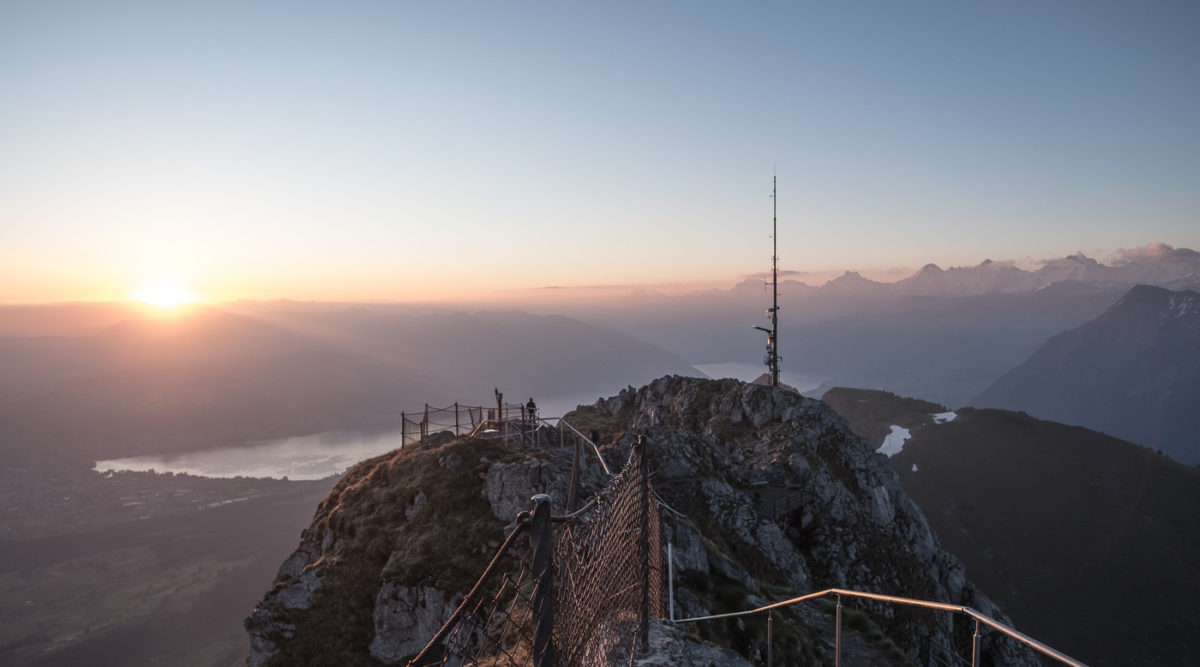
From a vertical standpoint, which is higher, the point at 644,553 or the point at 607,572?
the point at 607,572

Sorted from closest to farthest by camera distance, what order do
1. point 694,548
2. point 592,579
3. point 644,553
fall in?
point 592,579, point 644,553, point 694,548

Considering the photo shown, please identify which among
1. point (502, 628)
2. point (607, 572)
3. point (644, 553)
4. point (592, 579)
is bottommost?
point (502, 628)

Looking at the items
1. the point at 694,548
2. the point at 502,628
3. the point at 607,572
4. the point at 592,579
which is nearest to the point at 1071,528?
the point at 694,548

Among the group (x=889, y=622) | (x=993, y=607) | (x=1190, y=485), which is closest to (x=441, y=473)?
(x=889, y=622)

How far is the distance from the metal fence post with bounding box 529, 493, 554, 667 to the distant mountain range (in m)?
98.4

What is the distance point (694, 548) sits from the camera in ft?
62.4

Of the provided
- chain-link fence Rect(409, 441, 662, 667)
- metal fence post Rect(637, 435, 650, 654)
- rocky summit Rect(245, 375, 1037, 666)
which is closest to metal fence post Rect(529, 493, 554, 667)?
chain-link fence Rect(409, 441, 662, 667)

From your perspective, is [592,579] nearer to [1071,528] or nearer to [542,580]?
[542,580]

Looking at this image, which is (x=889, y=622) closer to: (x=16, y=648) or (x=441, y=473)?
(x=441, y=473)

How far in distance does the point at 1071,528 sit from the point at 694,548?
403ft

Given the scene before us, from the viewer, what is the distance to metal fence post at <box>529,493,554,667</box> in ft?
23.6

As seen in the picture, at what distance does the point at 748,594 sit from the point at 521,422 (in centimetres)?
1564

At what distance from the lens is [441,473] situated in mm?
23984

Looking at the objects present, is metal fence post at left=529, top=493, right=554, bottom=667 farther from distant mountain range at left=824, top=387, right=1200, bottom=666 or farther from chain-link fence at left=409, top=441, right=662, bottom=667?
distant mountain range at left=824, top=387, right=1200, bottom=666
